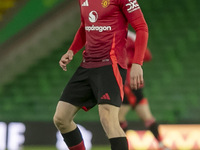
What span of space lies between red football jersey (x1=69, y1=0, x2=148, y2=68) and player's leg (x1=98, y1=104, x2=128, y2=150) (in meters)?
0.34

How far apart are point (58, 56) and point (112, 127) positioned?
627 centimetres

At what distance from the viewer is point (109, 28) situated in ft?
12.4

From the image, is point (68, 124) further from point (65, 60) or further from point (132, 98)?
point (132, 98)

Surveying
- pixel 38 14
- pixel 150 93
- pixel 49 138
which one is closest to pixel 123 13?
pixel 49 138

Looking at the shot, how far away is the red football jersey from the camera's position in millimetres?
3676

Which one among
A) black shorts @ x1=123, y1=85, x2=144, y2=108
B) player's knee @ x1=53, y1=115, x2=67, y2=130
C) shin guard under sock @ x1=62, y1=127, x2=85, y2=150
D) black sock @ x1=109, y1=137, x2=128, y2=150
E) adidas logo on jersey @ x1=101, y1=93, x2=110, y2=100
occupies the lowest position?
black shorts @ x1=123, y1=85, x2=144, y2=108

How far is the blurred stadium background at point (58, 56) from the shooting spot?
8.85m

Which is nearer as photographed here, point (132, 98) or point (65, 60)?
point (65, 60)

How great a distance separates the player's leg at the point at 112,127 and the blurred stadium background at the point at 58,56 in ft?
15.5

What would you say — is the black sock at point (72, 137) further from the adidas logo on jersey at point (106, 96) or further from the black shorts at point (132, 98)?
the black shorts at point (132, 98)

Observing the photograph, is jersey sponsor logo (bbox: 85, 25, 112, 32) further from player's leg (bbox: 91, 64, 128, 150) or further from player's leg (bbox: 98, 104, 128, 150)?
player's leg (bbox: 98, 104, 128, 150)

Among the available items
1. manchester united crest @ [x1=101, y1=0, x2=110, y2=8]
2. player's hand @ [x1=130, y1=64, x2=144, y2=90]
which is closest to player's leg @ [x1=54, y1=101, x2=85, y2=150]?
player's hand @ [x1=130, y1=64, x2=144, y2=90]

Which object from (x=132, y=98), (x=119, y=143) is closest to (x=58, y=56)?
(x=132, y=98)

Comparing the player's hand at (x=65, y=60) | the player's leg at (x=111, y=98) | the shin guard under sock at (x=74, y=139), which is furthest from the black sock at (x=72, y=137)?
the player's hand at (x=65, y=60)
